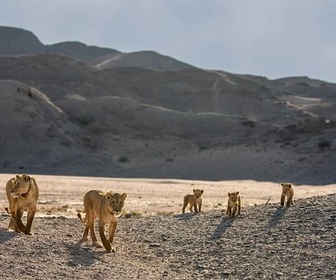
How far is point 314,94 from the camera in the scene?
13825 centimetres

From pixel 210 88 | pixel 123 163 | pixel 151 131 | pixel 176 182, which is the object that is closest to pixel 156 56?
pixel 210 88

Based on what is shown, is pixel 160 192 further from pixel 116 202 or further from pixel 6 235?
pixel 116 202

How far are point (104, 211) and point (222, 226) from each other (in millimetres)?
4099

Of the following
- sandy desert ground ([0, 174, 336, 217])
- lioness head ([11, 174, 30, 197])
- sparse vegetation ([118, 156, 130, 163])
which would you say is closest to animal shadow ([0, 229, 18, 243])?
lioness head ([11, 174, 30, 197])

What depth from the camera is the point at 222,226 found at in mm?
16438

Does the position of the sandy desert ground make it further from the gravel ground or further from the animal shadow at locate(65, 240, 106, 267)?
the animal shadow at locate(65, 240, 106, 267)

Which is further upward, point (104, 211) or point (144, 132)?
point (144, 132)

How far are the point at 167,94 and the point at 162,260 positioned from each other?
89.7 m

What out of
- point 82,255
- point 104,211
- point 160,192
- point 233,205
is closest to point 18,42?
point 160,192

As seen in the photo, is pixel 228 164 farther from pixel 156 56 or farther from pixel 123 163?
pixel 156 56

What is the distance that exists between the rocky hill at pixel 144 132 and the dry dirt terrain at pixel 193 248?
35013 mm

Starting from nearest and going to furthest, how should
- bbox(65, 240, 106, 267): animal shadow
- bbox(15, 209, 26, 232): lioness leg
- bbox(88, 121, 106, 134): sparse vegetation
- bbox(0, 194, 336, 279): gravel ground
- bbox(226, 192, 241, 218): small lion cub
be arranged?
bbox(0, 194, 336, 279): gravel ground
bbox(65, 240, 106, 267): animal shadow
bbox(15, 209, 26, 232): lioness leg
bbox(226, 192, 241, 218): small lion cub
bbox(88, 121, 106, 134): sparse vegetation

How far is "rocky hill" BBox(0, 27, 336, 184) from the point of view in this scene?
56562 mm

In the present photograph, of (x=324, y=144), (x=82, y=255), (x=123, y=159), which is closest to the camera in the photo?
(x=82, y=255)
